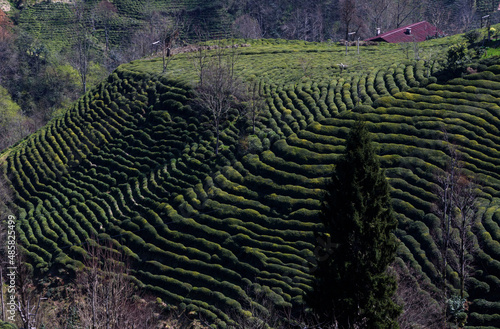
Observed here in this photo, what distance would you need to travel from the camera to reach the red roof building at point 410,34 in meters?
83.2

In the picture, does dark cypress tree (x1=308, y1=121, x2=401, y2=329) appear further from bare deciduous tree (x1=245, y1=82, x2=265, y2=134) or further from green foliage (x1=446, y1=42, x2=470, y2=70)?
green foliage (x1=446, y1=42, x2=470, y2=70)

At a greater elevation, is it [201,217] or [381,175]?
[381,175]

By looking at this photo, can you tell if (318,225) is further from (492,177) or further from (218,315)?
(492,177)

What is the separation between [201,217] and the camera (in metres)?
48.2

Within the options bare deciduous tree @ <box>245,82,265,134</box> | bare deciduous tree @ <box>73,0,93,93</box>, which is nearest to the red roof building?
bare deciduous tree @ <box>245,82,265,134</box>

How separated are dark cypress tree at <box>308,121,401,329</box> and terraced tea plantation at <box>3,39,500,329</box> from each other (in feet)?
27.0

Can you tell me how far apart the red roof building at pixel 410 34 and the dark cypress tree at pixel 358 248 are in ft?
179

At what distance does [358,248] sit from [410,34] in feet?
211

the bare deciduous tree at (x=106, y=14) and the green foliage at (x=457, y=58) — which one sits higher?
the bare deciduous tree at (x=106, y=14)

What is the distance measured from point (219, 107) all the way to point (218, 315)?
23440mm

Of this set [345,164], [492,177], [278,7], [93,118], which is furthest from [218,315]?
[278,7]

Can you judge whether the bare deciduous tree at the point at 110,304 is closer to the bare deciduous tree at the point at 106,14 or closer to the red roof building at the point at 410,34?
the red roof building at the point at 410,34

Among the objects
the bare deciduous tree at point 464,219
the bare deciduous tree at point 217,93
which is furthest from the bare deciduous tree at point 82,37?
the bare deciduous tree at point 464,219

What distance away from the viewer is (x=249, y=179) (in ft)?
165
